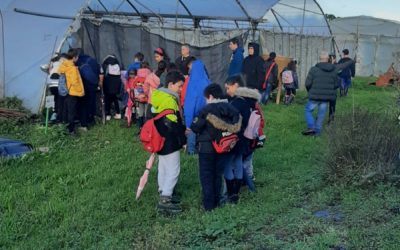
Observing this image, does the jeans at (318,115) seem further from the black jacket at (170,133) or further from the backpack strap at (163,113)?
the backpack strap at (163,113)

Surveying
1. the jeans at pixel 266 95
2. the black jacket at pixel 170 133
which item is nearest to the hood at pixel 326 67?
the jeans at pixel 266 95

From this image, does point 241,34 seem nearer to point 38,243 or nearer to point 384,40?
point 38,243

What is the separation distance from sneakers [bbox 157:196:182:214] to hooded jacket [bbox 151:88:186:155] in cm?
53

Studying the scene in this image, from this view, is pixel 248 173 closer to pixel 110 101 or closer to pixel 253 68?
pixel 110 101

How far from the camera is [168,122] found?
21.2ft

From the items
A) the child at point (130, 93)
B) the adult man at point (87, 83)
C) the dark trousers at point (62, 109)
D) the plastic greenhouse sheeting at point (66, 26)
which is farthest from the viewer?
the plastic greenhouse sheeting at point (66, 26)

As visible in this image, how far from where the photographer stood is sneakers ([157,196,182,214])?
643 cm

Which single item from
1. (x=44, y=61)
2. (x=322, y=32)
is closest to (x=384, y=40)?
(x=322, y=32)

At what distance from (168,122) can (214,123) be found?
53 centimetres

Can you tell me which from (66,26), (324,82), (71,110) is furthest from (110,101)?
(324,82)

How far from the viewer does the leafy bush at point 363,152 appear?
22.8 feet

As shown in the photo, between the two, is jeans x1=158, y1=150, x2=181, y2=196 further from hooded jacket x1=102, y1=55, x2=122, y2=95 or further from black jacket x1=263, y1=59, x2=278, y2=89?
black jacket x1=263, y1=59, x2=278, y2=89

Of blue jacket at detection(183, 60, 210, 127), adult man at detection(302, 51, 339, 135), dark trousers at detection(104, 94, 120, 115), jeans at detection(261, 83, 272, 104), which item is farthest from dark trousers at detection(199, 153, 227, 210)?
jeans at detection(261, 83, 272, 104)

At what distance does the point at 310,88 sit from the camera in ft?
39.2
